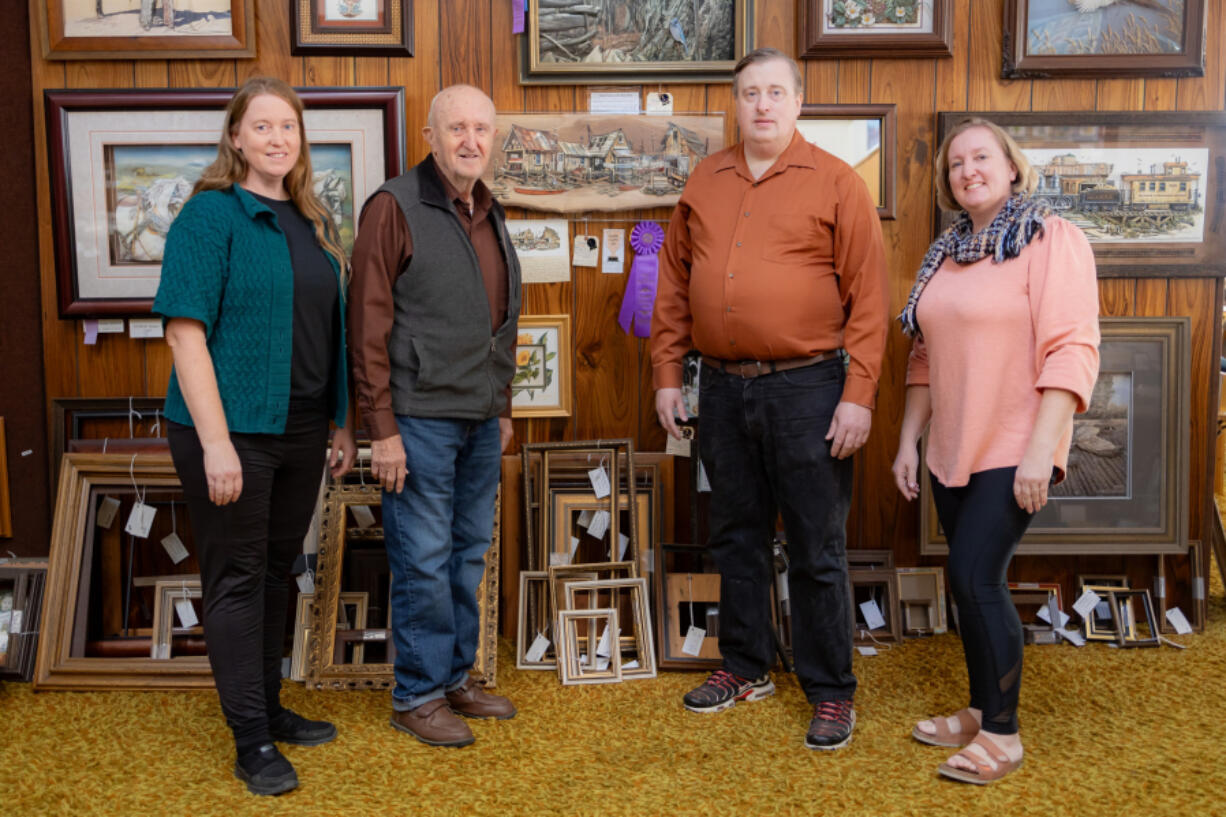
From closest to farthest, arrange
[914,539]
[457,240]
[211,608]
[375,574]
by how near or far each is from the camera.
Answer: [211,608], [457,240], [375,574], [914,539]

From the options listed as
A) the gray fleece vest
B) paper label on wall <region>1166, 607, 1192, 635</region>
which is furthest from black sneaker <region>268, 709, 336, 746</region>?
paper label on wall <region>1166, 607, 1192, 635</region>

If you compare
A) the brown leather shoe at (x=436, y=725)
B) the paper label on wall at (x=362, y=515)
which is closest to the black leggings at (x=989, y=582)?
the brown leather shoe at (x=436, y=725)

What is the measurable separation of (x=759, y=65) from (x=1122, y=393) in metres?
1.84

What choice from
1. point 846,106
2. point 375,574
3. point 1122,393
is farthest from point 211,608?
point 1122,393

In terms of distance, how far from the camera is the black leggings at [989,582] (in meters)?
2.14

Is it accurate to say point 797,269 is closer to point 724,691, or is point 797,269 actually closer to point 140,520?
point 724,691

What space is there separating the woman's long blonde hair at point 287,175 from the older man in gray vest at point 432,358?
0.09 m

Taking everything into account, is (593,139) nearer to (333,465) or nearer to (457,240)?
(457,240)

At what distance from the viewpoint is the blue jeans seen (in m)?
2.39

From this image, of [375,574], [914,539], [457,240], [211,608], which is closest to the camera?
[211,608]

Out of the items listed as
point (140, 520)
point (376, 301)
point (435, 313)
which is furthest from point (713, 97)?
point (140, 520)

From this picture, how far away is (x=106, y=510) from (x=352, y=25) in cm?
181

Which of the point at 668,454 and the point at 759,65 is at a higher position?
the point at 759,65

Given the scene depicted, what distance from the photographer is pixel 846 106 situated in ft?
10.5
